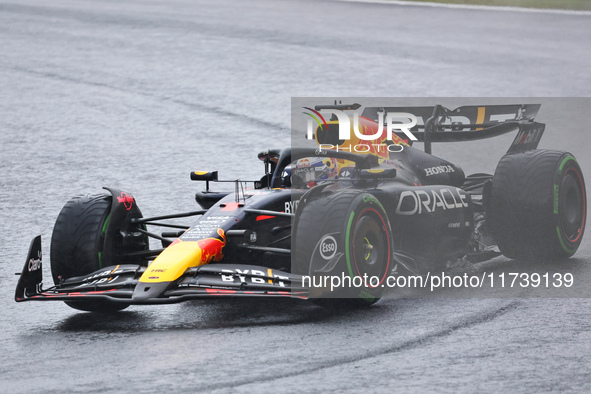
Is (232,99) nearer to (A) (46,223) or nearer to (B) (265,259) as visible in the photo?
(A) (46,223)

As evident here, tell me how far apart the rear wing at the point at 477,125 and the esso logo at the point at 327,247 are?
8.40 feet

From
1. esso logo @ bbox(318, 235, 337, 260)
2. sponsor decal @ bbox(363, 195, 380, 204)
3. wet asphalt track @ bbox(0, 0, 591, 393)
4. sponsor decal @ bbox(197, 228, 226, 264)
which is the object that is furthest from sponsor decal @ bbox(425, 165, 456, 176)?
sponsor decal @ bbox(197, 228, 226, 264)

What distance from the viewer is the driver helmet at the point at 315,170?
25.6 feet

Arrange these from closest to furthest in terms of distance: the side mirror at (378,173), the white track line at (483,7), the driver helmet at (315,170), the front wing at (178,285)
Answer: the front wing at (178,285) → the side mirror at (378,173) → the driver helmet at (315,170) → the white track line at (483,7)

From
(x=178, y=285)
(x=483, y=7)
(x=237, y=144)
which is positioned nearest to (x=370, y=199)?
(x=178, y=285)

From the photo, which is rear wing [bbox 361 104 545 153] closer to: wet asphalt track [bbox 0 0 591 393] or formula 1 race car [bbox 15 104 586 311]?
formula 1 race car [bbox 15 104 586 311]

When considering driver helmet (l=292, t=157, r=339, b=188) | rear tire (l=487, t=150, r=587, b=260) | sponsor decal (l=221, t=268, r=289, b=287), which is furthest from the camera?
rear tire (l=487, t=150, r=587, b=260)

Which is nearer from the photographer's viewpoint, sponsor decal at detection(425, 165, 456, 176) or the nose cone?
the nose cone

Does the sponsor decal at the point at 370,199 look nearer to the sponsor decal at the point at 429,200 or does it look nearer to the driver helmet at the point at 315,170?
the sponsor decal at the point at 429,200

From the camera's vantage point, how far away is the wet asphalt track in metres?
5.66

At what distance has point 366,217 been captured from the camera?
6828 mm

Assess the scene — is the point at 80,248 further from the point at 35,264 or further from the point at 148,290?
the point at 148,290

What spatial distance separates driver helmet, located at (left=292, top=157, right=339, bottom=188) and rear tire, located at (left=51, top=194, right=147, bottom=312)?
5.15 ft

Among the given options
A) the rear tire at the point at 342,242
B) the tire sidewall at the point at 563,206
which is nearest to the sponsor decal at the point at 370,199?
the rear tire at the point at 342,242
